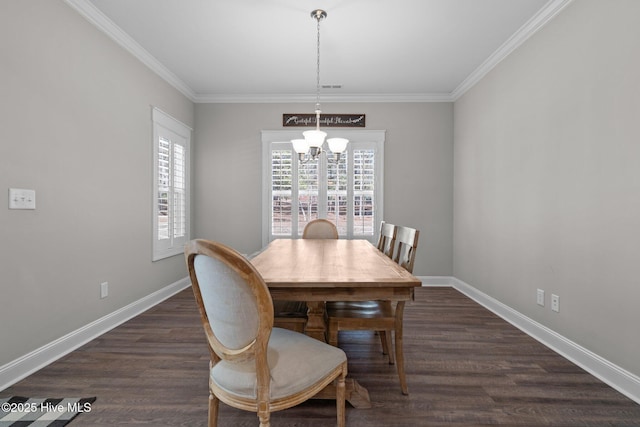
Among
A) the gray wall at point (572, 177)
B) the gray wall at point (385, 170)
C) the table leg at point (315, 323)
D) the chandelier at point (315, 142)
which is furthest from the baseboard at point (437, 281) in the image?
the table leg at point (315, 323)

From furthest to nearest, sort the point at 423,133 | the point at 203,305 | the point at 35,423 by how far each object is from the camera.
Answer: the point at 423,133
the point at 35,423
the point at 203,305

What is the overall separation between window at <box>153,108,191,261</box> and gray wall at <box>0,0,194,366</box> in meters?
0.21

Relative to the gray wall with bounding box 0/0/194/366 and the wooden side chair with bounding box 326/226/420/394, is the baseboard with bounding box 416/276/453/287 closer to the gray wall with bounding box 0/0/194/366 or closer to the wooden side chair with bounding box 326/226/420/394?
the wooden side chair with bounding box 326/226/420/394

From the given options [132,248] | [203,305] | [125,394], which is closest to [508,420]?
[203,305]

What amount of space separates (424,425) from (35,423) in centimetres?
188

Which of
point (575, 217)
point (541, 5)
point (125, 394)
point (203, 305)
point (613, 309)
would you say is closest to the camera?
point (203, 305)

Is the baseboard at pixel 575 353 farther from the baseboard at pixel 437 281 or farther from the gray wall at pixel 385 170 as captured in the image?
the gray wall at pixel 385 170

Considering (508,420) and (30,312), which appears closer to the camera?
(508,420)

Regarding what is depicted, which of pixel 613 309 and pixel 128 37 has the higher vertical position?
pixel 128 37

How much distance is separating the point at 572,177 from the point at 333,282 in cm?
202

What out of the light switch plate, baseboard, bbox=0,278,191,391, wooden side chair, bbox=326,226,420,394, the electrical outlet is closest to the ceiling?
the light switch plate

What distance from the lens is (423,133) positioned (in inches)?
178

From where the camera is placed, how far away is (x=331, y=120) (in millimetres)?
4527

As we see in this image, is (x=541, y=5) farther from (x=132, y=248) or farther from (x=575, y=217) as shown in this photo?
(x=132, y=248)
